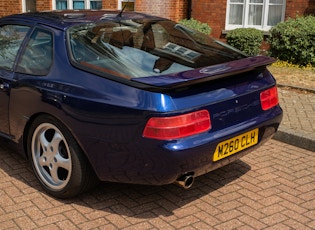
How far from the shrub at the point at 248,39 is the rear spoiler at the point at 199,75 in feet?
23.3

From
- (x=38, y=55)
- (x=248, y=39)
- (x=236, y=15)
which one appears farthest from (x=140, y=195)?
(x=236, y=15)

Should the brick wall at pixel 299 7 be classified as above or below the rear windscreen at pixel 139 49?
above

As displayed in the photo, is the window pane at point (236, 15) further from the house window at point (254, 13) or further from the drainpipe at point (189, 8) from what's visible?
the drainpipe at point (189, 8)

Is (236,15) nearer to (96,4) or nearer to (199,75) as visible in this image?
(96,4)

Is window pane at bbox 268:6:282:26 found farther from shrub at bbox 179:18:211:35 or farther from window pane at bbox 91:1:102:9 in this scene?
window pane at bbox 91:1:102:9

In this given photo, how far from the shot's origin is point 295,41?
940 cm

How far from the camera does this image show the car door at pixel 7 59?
414 cm

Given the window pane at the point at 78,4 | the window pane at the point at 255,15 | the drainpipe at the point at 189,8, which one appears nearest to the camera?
the window pane at the point at 255,15

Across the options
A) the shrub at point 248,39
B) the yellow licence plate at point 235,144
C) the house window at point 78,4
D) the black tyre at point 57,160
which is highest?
the house window at point 78,4

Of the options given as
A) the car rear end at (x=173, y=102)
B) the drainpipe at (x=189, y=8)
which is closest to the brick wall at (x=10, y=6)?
the drainpipe at (x=189, y=8)

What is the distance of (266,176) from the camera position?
428 cm

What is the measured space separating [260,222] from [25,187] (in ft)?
6.76

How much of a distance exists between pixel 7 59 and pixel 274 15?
28.3 feet

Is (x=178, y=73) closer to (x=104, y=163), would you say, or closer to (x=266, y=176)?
(x=104, y=163)
